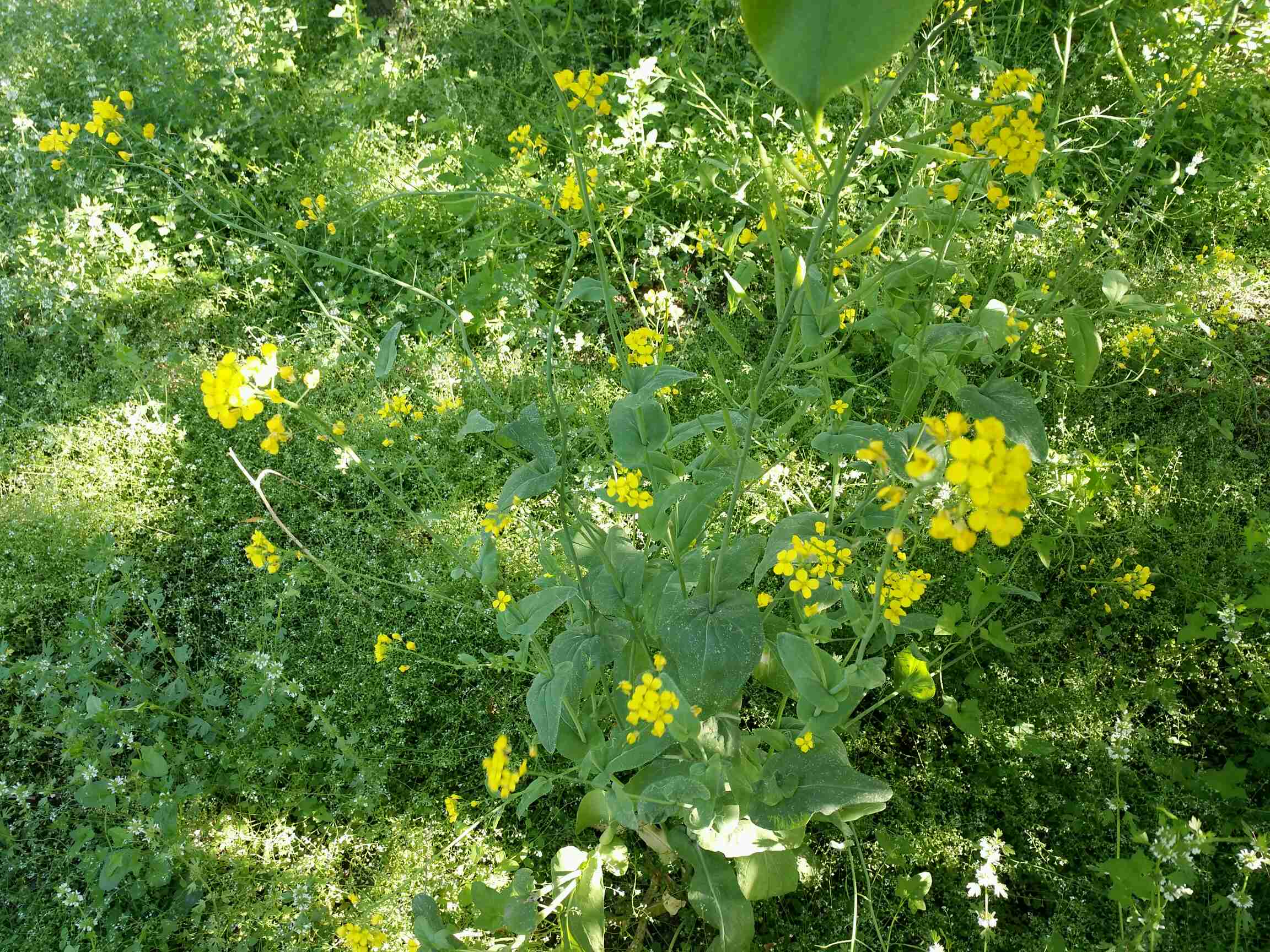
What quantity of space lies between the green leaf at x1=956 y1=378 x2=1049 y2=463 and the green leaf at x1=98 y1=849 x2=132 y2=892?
6.16 feet

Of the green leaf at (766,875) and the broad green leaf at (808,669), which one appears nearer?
the broad green leaf at (808,669)

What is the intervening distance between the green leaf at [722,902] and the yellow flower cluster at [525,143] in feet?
5.73

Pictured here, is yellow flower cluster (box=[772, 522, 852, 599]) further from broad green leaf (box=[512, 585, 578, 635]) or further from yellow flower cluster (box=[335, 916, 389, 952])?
yellow flower cluster (box=[335, 916, 389, 952])

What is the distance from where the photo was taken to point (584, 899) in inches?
57.2

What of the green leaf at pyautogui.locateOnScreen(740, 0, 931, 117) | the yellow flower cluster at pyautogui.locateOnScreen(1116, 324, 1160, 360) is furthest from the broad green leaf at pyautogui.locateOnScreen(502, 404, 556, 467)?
the yellow flower cluster at pyautogui.locateOnScreen(1116, 324, 1160, 360)

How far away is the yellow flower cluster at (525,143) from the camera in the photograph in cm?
228

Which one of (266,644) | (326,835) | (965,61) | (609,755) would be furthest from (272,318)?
(965,61)

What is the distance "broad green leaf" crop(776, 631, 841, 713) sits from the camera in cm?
131

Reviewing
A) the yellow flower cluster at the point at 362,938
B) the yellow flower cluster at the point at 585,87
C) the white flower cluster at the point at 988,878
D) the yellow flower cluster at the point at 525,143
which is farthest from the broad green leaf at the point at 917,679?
the yellow flower cluster at the point at 525,143

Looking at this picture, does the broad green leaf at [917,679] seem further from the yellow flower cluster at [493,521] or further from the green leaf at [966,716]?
the yellow flower cluster at [493,521]

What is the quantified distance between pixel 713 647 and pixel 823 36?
3.51 ft

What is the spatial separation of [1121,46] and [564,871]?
341 centimetres

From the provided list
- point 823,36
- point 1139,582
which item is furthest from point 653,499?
point 1139,582

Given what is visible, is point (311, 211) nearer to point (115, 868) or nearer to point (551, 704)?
point (115, 868)
